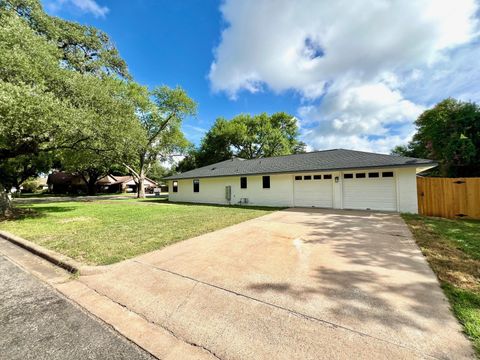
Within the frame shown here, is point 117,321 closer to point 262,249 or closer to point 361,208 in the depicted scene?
point 262,249

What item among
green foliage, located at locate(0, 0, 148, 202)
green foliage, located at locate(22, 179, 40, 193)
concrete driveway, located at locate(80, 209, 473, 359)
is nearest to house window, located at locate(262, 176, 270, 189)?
green foliage, located at locate(0, 0, 148, 202)

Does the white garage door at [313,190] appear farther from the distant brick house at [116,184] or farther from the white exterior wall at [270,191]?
the distant brick house at [116,184]

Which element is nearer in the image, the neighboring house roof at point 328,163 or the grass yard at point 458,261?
the grass yard at point 458,261

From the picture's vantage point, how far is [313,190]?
1275 centimetres

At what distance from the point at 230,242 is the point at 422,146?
32.7 metres

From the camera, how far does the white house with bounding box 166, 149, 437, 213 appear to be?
10.2 meters

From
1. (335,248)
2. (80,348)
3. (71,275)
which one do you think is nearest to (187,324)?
(80,348)

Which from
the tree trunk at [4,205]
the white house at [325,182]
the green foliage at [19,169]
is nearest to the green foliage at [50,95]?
the tree trunk at [4,205]

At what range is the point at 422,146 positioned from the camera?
90.0 feet

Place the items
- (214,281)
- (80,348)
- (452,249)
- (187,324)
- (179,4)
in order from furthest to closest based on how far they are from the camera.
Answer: (179,4)
(452,249)
(214,281)
(187,324)
(80,348)

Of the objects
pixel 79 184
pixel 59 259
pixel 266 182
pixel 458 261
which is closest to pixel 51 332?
pixel 59 259

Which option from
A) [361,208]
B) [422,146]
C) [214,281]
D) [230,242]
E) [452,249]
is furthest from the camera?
[422,146]

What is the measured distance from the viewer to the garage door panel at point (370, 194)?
10.6 m

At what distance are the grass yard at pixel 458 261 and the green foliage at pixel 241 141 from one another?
2803 cm
